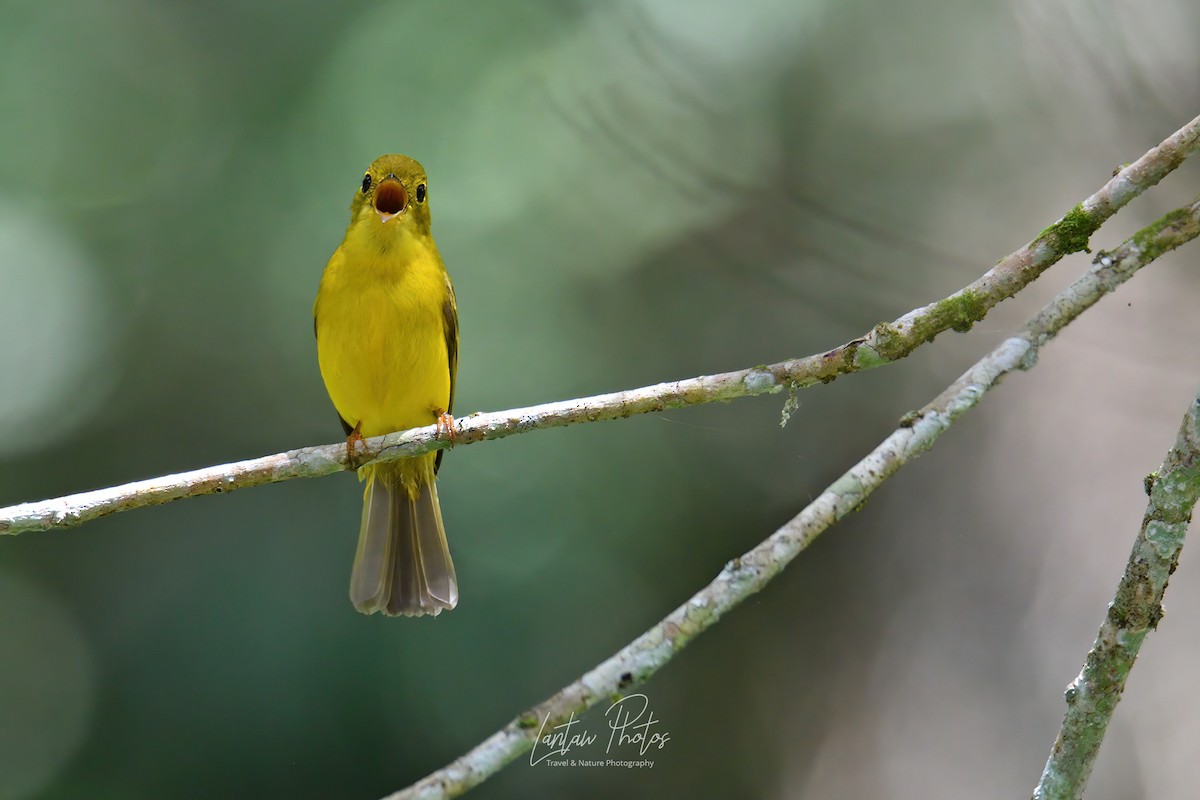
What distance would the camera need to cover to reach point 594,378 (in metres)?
5.68

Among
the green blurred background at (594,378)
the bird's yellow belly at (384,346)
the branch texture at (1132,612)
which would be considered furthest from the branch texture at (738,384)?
the green blurred background at (594,378)

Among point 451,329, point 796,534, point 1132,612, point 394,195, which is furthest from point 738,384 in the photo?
point 394,195

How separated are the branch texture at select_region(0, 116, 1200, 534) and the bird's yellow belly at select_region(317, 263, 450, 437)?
695 millimetres

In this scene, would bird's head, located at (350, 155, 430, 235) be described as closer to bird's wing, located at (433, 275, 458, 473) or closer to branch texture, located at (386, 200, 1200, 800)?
bird's wing, located at (433, 275, 458, 473)

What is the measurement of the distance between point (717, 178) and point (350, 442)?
3.29 meters

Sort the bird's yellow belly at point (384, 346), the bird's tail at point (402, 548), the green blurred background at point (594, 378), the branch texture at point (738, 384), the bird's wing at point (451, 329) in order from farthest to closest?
the green blurred background at point (594, 378) → the bird's tail at point (402, 548) → the bird's wing at point (451, 329) → the bird's yellow belly at point (384, 346) → the branch texture at point (738, 384)

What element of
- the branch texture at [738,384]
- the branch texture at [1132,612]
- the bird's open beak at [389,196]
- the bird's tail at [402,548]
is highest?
the bird's open beak at [389,196]

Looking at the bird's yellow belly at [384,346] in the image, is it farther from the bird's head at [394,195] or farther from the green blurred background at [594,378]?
the green blurred background at [594,378]

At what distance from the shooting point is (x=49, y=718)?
5285 mm

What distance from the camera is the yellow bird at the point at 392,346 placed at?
13.1ft

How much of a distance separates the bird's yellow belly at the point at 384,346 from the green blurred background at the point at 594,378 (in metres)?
1.24

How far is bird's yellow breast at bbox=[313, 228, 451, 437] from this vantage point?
3.98 m

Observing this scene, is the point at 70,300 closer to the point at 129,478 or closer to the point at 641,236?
the point at 129,478

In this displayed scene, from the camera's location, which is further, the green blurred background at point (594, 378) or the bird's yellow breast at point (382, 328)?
the green blurred background at point (594, 378)
